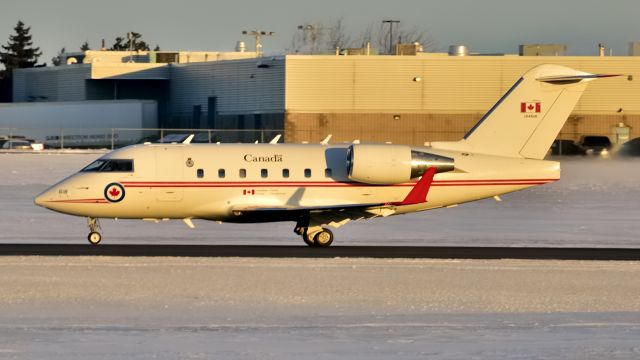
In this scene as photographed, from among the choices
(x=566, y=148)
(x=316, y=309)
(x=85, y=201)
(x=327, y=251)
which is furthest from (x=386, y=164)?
(x=566, y=148)

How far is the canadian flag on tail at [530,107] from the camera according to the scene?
36656 millimetres

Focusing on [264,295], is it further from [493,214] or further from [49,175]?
[49,175]

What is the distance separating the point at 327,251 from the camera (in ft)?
108

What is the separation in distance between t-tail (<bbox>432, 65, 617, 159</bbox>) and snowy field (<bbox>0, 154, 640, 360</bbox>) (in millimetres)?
2660

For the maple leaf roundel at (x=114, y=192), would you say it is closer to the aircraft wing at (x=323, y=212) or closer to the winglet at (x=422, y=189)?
the aircraft wing at (x=323, y=212)

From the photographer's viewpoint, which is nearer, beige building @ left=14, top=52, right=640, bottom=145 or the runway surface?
the runway surface

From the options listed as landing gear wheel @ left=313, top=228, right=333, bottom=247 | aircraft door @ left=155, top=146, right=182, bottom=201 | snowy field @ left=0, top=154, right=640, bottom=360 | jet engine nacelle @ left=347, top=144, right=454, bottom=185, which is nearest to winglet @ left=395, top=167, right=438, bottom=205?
jet engine nacelle @ left=347, top=144, right=454, bottom=185

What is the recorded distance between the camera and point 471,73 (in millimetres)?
90500

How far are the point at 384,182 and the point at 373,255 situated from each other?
3690mm

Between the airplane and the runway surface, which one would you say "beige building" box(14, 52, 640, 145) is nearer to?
the airplane

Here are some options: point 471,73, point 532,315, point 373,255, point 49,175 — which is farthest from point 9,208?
point 471,73

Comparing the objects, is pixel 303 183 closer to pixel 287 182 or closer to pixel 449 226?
pixel 287 182

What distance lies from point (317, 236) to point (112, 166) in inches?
214

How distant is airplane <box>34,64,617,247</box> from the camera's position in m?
34.2
